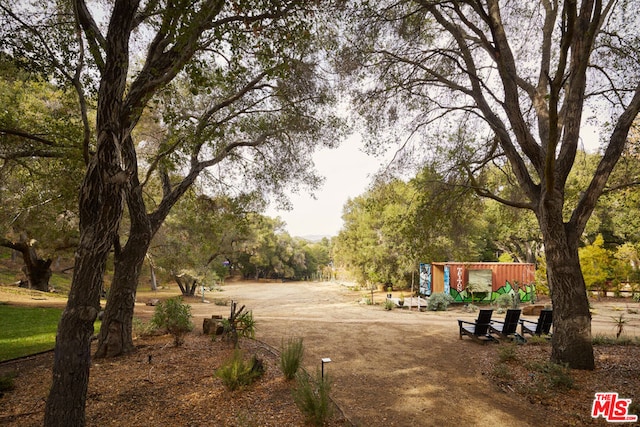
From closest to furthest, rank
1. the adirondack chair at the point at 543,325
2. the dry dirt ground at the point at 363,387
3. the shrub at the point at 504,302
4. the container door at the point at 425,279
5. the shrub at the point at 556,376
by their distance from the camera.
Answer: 1. the dry dirt ground at the point at 363,387
2. the shrub at the point at 556,376
3. the adirondack chair at the point at 543,325
4. the shrub at the point at 504,302
5. the container door at the point at 425,279

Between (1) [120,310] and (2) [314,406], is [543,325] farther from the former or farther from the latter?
(1) [120,310]

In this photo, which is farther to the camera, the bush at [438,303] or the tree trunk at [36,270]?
the tree trunk at [36,270]

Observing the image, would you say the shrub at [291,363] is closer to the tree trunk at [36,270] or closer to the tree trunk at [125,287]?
the tree trunk at [125,287]

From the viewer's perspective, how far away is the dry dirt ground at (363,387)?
13.9ft

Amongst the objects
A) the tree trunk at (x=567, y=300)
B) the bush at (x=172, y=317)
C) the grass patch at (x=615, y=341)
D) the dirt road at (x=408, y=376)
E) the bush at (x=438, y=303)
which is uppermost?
the tree trunk at (x=567, y=300)

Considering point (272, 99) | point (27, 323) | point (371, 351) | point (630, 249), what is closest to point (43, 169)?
point (27, 323)

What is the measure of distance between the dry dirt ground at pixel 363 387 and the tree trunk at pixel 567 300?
40 cm

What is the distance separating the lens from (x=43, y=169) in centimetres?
884

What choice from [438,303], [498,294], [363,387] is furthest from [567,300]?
[498,294]

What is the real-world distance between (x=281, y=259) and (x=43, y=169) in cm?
4233

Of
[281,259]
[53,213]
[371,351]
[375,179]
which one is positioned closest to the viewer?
[371,351]

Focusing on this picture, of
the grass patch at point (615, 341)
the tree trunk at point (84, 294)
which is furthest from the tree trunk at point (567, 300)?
the tree trunk at point (84, 294)

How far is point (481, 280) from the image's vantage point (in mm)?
19891

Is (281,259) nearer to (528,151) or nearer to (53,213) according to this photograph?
(53,213)
